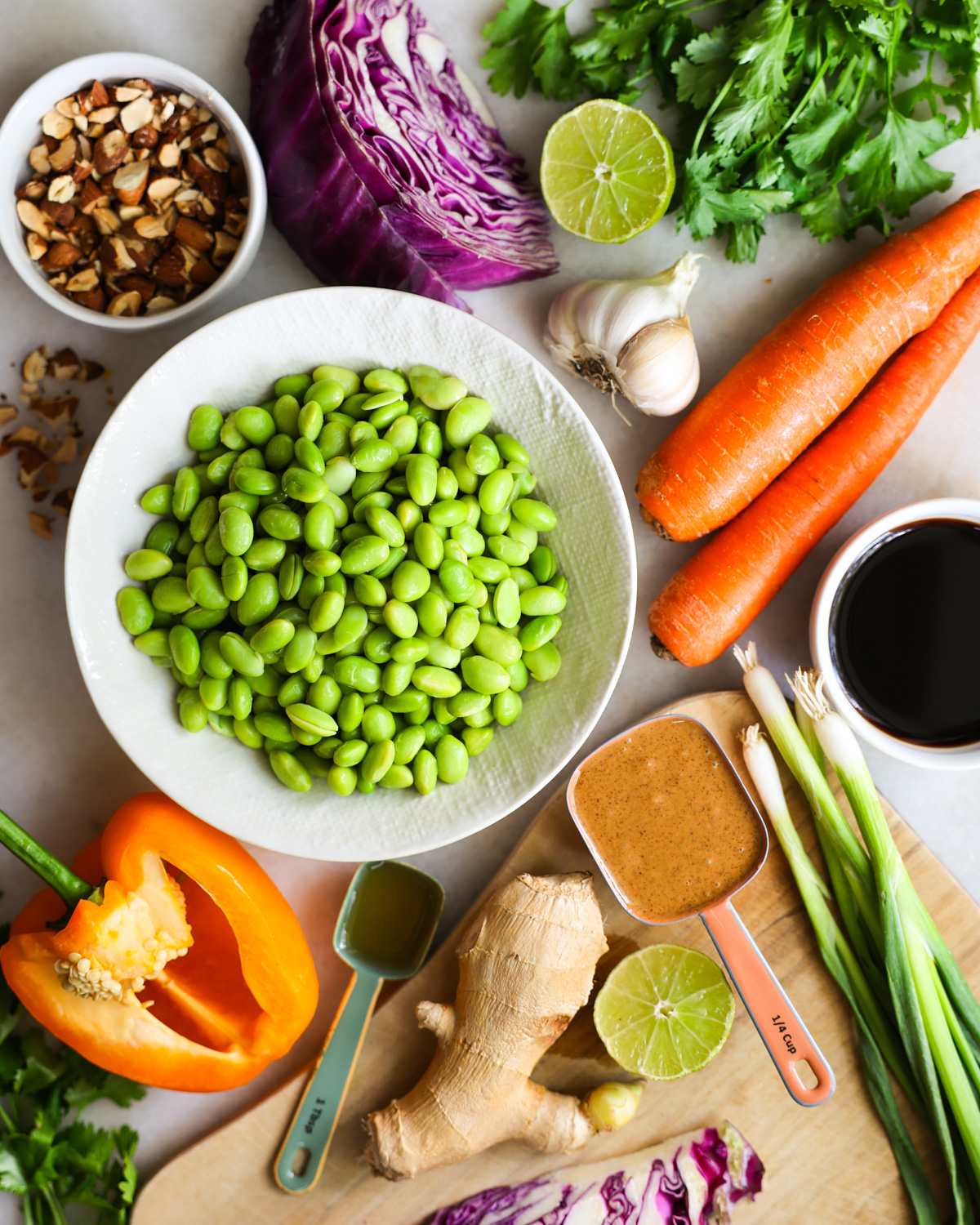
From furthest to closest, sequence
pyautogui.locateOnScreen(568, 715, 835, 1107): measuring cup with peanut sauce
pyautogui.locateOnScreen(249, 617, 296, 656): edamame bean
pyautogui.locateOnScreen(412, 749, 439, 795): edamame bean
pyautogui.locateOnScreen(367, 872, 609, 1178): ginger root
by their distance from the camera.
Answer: pyautogui.locateOnScreen(568, 715, 835, 1107): measuring cup with peanut sauce, pyautogui.locateOnScreen(367, 872, 609, 1178): ginger root, pyautogui.locateOnScreen(412, 749, 439, 795): edamame bean, pyautogui.locateOnScreen(249, 617, 296, 656): edamame bean

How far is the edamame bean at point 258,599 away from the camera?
1.49 meters

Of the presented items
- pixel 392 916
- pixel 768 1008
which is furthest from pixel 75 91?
pixel 768 1008

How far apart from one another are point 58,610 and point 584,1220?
1796 millimetres

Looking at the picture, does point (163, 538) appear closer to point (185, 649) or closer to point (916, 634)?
point (185, 649)

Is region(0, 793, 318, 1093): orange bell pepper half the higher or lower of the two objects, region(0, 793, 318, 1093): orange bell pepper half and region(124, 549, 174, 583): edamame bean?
the lower

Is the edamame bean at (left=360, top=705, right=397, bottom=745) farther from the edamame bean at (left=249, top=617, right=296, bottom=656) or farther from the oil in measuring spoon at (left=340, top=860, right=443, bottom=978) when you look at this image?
the oil in measuring spoon at (left=340, top=860, right=443, bottom=978)

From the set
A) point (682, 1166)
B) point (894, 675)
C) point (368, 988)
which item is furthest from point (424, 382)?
point (682, 1166)

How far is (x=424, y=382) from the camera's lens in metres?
1.59

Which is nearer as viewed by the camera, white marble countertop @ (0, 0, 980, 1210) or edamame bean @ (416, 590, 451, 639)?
edamame bean @ (416, 590, 451, 639)

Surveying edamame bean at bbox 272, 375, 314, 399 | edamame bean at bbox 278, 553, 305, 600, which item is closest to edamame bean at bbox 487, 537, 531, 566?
edamame bean at bbox 278, 553, 305, 600

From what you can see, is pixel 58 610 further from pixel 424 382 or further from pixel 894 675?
pixel 894 675

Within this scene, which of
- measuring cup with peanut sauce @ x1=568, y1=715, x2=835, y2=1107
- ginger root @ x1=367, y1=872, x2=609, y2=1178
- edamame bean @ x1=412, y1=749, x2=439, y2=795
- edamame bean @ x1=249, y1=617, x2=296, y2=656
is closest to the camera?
edamame bean @ x1=249, y1=617, x2=296, y2=656

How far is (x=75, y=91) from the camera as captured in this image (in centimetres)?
167

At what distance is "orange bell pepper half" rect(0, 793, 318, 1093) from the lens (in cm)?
157
